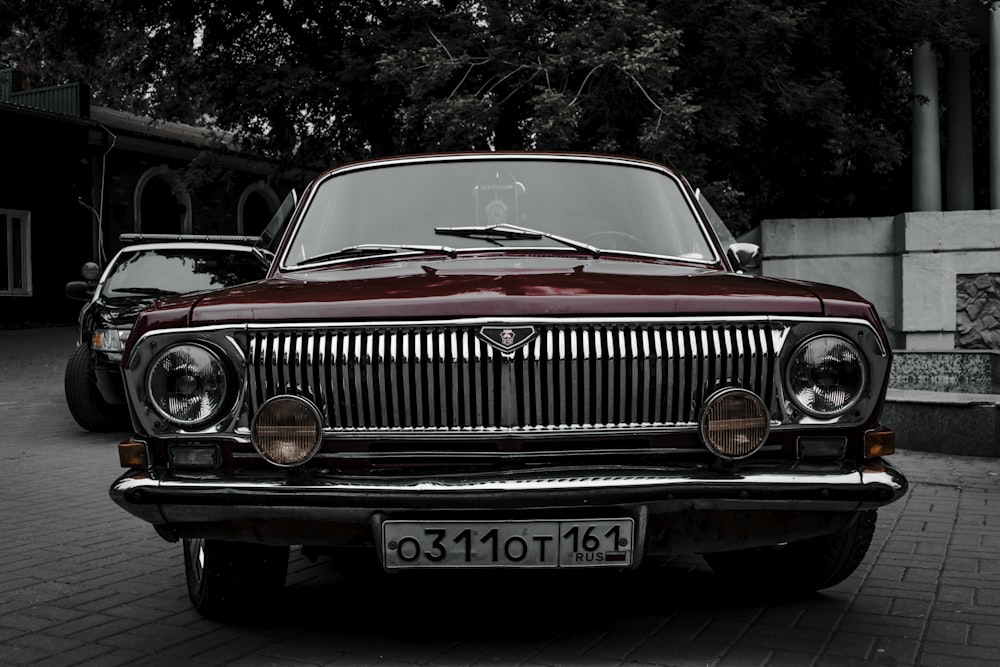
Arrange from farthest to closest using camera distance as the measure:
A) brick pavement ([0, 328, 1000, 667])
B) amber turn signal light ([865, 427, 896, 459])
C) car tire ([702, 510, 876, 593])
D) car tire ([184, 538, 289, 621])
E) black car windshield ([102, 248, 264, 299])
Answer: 1. black car windshield ([102, 248, 264, 299])
2. car tire ([702, 510, 876, 593])
3. car tire ([184, 538, 289, 621])
4. brick pavement ([0, 328, 1000, 667])
5. amber turn signal light ([865, 427, 896, 459])

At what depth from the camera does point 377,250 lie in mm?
4391

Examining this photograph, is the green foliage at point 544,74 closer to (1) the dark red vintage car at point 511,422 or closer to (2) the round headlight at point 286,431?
(1) the dark red vintage car at point 511,422

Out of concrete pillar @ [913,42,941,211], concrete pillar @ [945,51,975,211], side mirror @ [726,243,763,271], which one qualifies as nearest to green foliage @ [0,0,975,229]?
concrete pillar @ [913,42,941,211]

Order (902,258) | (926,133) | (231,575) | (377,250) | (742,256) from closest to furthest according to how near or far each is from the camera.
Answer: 1. (231,575)
2. (377,250)
3. (742,256)
4. (902,258)
5. (926,133)

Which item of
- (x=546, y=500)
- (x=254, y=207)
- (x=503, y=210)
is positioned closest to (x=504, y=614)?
(x=546, y=500)

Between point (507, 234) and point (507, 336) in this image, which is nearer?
point (507, 336)

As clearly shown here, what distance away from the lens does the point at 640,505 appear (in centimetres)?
325

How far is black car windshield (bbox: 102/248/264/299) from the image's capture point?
1074 centimetres

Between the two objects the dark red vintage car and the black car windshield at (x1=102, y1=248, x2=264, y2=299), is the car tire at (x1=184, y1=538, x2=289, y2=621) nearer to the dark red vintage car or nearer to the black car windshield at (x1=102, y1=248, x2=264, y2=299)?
the dark red vintage car

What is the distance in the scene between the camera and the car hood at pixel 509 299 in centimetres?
337

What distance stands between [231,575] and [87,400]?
7107 mm

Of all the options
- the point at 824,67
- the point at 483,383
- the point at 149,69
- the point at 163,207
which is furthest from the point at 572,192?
the point at 163,207

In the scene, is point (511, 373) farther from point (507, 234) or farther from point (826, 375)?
point (507, 234)

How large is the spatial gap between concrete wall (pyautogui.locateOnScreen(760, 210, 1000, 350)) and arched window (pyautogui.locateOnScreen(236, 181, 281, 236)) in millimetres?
18884
